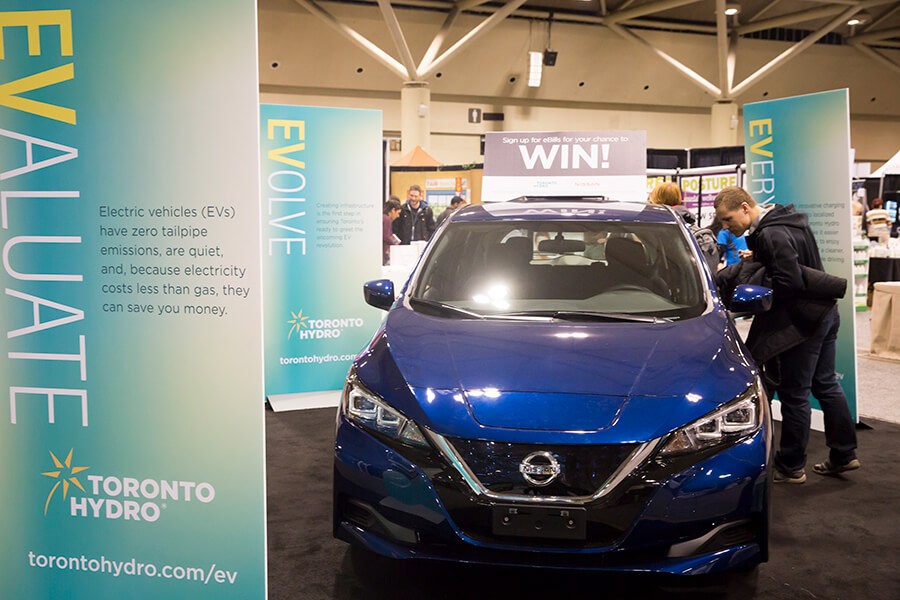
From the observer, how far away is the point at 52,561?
2.41 m

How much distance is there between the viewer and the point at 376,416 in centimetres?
286

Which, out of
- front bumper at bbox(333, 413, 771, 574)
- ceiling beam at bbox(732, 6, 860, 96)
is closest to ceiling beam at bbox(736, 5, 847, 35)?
ceiling beam at bbox(732, 6, 860, 96)

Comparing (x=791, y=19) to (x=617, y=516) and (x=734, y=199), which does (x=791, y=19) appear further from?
(x=617, y=516)

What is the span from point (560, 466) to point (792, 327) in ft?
7.06

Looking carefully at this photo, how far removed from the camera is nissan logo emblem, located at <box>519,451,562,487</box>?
2.60 metres

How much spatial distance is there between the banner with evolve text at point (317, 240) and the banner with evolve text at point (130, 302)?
362 cm

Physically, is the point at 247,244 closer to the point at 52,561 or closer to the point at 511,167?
the point at 52,561

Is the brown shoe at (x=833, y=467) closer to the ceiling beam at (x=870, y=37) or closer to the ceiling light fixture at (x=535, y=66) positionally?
the ceiling light fixture at (x=535, y=66)

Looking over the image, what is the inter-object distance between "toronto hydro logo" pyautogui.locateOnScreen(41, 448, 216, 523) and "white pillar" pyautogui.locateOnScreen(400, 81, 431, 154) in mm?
17528

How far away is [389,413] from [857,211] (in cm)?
1238

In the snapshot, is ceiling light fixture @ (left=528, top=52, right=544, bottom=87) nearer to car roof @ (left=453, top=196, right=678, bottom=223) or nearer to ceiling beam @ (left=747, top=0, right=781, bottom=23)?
ceiling beam @ (left=747, top=0, right=781, bottom=23)

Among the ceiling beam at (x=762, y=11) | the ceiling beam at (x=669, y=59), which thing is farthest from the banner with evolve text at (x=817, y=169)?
the ceiling beam at (x=762, y=11)

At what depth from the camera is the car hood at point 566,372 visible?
106 inches

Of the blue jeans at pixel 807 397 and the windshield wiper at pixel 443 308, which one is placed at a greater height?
the windshield wiper at pixel 443 308
